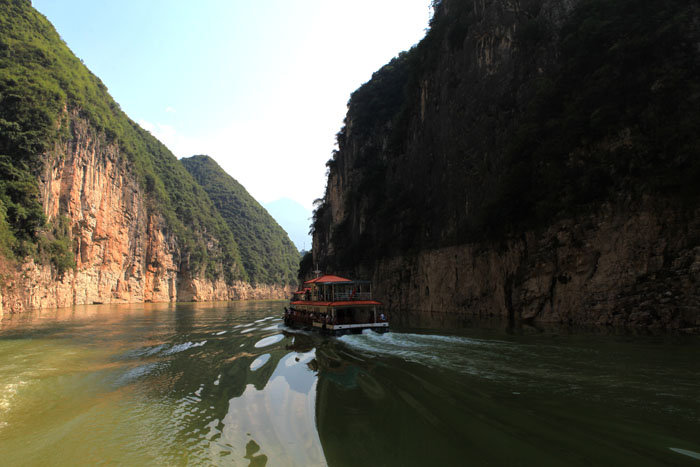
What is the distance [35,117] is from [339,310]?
189 ft

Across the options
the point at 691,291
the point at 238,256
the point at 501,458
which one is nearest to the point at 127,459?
the point at 501,458

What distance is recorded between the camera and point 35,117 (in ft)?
172

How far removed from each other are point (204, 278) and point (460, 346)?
→ 109910 millimetres

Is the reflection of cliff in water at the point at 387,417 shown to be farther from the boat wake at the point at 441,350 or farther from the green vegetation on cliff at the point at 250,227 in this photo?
the green vegetation on cliff at the point at 250,227

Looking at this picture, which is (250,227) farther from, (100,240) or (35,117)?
(35,117)

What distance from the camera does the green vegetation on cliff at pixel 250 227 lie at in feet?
503

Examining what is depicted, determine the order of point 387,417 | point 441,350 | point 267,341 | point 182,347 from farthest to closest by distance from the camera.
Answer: point 267,341 → point 182,347 → point 441,350 → point 387,417

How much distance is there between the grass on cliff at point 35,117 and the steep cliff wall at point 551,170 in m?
44.5

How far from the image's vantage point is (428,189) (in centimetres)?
3959

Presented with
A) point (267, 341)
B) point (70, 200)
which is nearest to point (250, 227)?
point (70, 200)

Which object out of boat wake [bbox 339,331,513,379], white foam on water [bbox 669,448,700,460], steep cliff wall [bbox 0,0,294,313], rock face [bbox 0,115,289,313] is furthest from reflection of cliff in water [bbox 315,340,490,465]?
rock face [bbox 0,115,289,313]

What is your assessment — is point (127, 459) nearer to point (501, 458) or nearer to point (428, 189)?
point (501, 458)

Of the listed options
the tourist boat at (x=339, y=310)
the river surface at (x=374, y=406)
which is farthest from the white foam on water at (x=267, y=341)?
the river surface at (x=374, y=406)

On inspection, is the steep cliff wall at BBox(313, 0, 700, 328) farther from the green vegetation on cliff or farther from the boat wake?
the green vegetation on cliff
